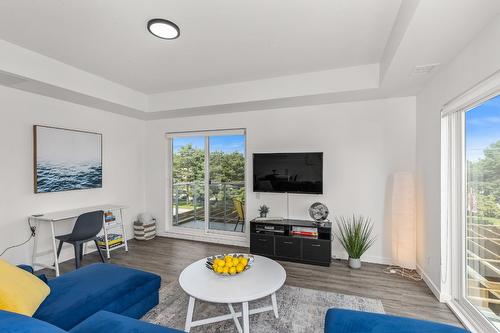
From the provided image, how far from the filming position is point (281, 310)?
2.35 metres

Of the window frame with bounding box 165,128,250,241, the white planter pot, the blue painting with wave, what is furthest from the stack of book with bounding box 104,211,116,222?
the white planter pot

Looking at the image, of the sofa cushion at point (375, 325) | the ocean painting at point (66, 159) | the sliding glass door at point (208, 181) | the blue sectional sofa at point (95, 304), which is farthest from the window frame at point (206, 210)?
the sofa cushion at point (375, 325)

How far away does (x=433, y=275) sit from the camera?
9.02 feet

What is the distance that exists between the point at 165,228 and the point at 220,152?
194 cm

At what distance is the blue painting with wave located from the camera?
340 cm

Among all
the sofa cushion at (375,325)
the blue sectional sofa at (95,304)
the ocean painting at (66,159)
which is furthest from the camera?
the ocean painting at (66,159)

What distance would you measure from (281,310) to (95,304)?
1592 millimetres

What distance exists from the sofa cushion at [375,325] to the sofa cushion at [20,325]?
1.49m

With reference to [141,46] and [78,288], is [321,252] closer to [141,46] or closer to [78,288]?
[78,288]

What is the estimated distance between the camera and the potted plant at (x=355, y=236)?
3.40 m

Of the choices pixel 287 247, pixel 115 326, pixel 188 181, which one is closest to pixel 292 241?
pixel 287 247

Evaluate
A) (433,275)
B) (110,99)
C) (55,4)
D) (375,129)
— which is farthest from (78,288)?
(375,129)

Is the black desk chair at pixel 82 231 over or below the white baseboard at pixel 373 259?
over

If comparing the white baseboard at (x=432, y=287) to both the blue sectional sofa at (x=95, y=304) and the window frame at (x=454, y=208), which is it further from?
the blue sectional sofa at (x=95, y=304)
